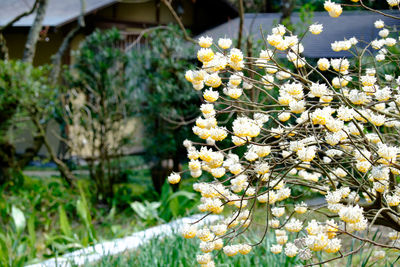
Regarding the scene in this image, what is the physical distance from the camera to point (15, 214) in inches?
147

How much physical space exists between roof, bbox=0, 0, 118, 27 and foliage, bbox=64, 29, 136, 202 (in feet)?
7.12

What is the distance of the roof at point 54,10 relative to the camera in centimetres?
788

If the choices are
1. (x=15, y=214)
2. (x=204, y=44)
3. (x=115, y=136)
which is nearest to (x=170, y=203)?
(x=15, y=214)

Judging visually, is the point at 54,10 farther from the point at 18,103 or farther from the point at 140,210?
the point at 140,210

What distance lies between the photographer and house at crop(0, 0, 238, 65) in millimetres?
8231

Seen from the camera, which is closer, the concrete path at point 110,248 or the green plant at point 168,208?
the concrete path at point 110,248

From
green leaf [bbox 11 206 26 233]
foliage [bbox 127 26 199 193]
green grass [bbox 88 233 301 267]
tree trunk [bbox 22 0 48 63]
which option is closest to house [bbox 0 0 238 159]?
tree trunk [bbox 22 0 48 63]

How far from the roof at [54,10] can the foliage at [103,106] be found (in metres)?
2.17

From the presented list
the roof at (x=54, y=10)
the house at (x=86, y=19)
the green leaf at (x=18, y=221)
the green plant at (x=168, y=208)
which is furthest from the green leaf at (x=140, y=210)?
the roof at (x=54, y=10)

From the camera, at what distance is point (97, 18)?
8.64 meters

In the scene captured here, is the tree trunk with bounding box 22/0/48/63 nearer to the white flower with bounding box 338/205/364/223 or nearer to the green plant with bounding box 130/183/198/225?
the green plant with bounding box 130/183/198/225

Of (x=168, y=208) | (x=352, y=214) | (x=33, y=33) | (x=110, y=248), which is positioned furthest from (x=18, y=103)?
(x=352, y=214)

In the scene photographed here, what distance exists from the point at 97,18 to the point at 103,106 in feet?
11.9

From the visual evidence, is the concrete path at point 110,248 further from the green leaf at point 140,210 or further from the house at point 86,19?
the house at point 86,19
